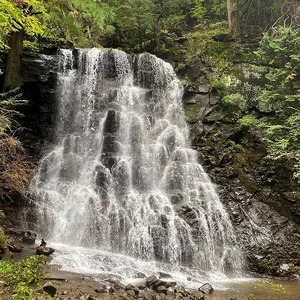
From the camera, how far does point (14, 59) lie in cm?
1449

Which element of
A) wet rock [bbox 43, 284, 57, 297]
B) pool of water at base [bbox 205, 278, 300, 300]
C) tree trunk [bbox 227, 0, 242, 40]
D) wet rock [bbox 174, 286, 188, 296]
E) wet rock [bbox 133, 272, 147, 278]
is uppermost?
tree trunk [bbox 227, 0, 242, 40]

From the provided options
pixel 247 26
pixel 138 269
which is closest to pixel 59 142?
pixel 138 269

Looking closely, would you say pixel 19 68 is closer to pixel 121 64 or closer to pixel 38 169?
pixel 38 169

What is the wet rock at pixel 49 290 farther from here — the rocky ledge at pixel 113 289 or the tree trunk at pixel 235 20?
the tree trunk at pixel 235 20

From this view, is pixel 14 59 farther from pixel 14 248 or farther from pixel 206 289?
pixel 206 289

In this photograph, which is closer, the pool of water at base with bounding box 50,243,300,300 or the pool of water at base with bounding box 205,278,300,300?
the pool of water at base with bounding box 205,278,300,300

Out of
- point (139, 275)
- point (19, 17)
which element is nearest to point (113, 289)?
point (139, 275)

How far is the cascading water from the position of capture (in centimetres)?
1095

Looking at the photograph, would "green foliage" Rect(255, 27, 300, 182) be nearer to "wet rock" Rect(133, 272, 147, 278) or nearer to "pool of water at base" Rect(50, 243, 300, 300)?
"pool of water at base" Rect(50, 243, 300, 300)

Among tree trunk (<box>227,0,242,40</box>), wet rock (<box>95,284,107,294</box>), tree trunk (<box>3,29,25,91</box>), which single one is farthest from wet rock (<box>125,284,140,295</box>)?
tree trunk (<box>227,0,242,40</box>)

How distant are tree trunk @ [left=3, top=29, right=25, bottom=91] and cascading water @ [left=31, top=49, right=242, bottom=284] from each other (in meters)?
A: 2.96

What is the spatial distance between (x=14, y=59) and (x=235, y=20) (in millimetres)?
15550

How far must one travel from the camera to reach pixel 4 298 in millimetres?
4523

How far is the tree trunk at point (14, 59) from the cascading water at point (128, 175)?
296cm
